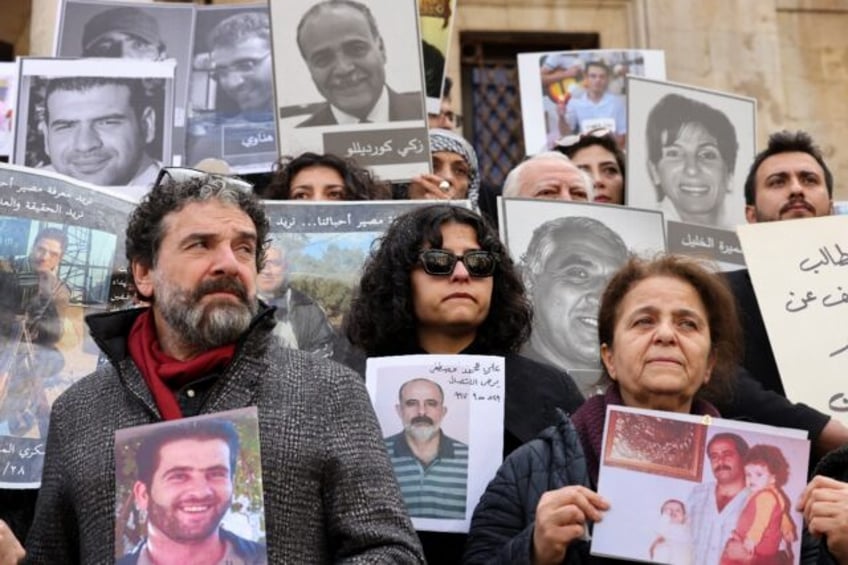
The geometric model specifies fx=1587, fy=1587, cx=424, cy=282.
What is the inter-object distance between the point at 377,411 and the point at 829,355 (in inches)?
64.0

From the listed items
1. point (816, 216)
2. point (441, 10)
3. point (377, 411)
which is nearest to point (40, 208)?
point (377, 411)

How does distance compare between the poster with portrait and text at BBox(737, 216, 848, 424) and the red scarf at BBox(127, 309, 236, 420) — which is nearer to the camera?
the red scarf at BBox(127, 309, 236, 420)

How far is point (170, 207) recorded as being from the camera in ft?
12.8

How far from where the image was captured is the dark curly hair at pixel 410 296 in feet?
15.5

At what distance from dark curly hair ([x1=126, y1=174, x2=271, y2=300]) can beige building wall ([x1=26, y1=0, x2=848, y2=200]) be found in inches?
323

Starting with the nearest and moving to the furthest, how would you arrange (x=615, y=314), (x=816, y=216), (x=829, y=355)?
(x=615, y=314), (x=829, y=355), (x=816, y=216)

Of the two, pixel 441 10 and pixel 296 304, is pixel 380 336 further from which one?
pixel 441 10

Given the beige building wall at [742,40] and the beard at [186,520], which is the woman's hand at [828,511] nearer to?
the beard at [186,520]

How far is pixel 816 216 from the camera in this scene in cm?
600

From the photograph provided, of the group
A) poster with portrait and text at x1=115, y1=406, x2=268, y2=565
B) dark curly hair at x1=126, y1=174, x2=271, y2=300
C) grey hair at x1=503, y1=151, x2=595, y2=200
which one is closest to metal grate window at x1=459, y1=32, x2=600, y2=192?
grey hair at x1=503, y1=151, x2=595, y2=200

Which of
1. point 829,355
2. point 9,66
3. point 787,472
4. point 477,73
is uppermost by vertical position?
point 477,73

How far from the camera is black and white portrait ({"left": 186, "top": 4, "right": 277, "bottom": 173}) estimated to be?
7.32m

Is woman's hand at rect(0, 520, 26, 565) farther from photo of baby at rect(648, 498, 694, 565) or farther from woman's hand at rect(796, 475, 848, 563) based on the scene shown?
woman's hand at rect(796, 475, 848, 563)

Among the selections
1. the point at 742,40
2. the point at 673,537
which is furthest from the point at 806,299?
the point at 742,40
